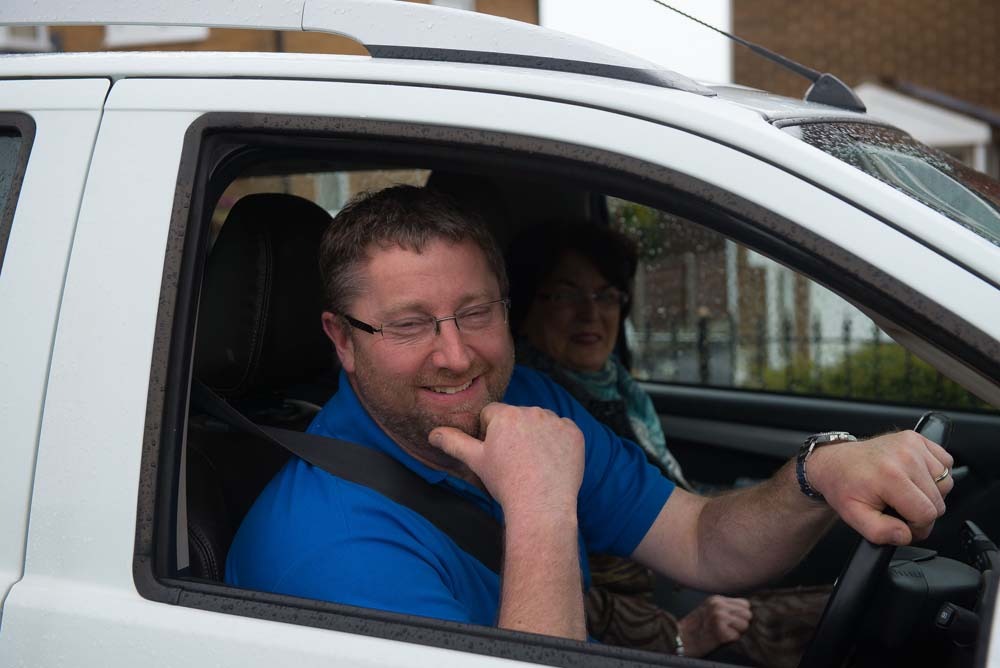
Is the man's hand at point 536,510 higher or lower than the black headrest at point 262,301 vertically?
lower

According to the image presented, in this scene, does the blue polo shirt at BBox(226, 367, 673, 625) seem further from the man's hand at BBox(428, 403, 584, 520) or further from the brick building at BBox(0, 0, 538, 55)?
the brick building at BBox(0, 0, 538, 55)

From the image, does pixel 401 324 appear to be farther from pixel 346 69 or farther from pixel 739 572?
pixel 739 572

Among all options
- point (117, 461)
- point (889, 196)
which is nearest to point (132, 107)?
point (117, 461)

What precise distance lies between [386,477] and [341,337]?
1.00ft

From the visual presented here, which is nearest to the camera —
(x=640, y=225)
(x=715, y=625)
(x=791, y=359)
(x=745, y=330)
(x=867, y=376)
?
(x=715, y=625)

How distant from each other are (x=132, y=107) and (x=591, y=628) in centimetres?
154

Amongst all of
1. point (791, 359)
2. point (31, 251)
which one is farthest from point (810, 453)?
point (791, 359)

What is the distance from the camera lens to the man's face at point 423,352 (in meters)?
1.76

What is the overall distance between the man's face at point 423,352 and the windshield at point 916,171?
69 centimetres

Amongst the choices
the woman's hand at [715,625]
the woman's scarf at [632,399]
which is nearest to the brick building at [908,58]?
the woman's scarf at [632,399]

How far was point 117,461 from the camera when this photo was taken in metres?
1.29

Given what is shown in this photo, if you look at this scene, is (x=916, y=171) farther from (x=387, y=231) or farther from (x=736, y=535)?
(x=387, y=231)

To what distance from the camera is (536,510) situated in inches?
56.6

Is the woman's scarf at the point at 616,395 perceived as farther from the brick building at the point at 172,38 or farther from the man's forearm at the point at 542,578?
the brick building at the point at 172,38
